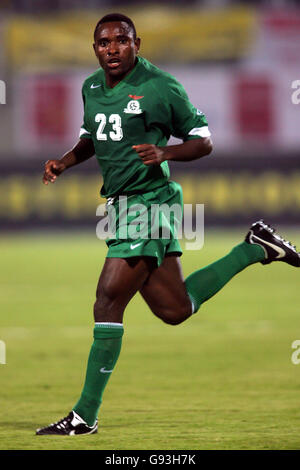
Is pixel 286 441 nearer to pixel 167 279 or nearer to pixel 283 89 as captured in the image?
pixel 167 279

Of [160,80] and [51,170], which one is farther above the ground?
[160,80]

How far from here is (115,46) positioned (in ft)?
17.1

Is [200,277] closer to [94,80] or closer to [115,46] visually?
[94,80]

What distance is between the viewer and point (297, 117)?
19766mm

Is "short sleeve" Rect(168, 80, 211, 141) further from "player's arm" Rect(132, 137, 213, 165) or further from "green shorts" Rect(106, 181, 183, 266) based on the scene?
"green shorts" Rect(106, 181, 183, 266)

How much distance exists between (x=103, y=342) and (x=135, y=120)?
1.10 m

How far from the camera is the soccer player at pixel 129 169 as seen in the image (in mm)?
5168

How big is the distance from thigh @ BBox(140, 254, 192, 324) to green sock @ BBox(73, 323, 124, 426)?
12.9 inches

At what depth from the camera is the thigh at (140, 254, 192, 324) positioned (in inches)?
214

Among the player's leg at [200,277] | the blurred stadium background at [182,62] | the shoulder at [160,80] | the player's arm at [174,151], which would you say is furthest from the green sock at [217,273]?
the blurred stadium background at [182,62]

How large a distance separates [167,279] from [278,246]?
0.91 m

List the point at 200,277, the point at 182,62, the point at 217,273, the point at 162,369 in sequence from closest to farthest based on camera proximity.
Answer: the point at 200,277
the point at 217,273
the point at 162,369
the point at 182,62

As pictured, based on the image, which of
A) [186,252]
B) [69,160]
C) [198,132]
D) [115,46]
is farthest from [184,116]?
[186,252]
